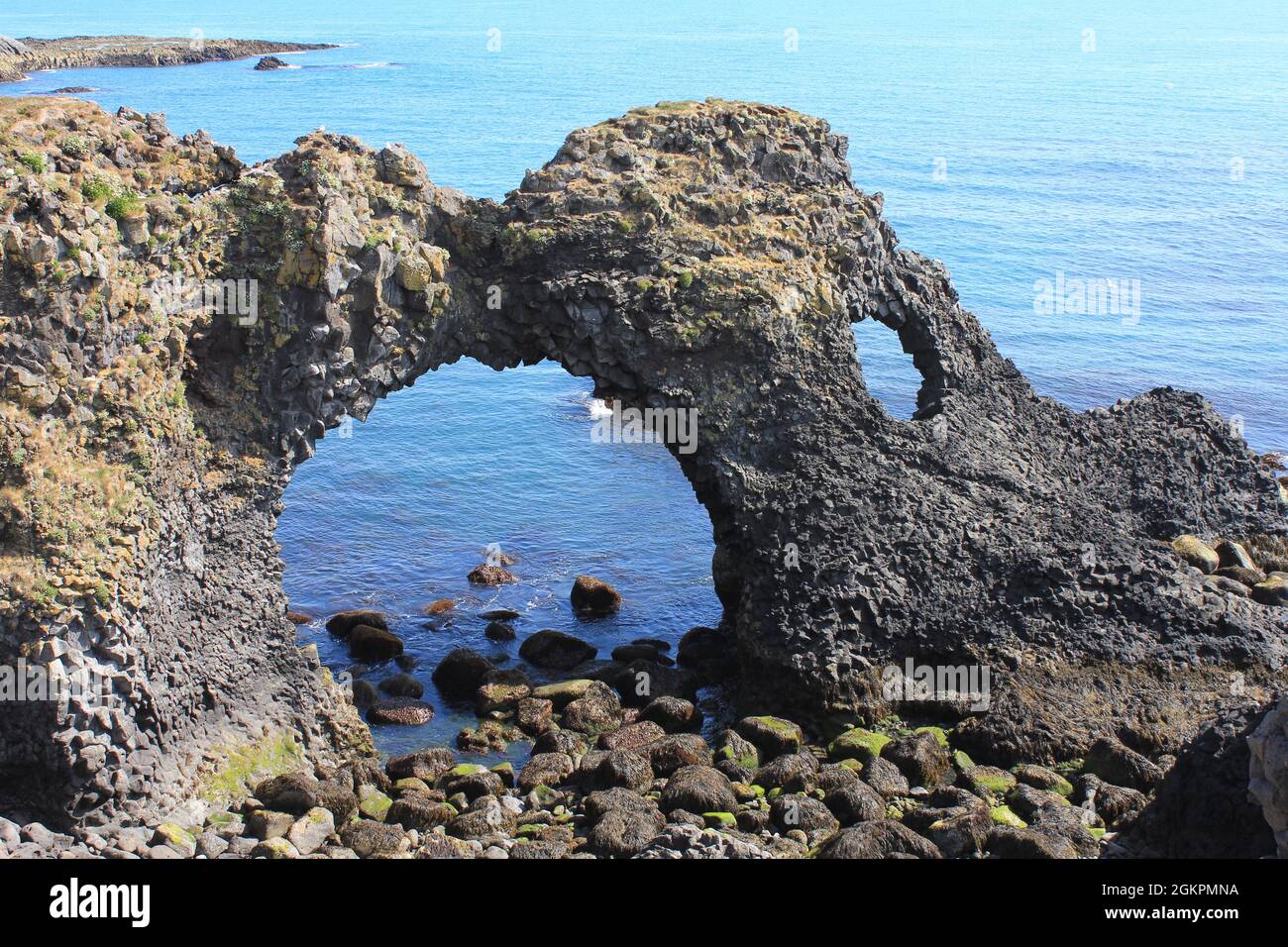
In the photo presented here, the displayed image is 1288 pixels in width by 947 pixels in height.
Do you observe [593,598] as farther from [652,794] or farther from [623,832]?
[623,832]

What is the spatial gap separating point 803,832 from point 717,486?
8871mm

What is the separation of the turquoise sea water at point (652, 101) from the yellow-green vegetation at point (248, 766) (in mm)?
3509

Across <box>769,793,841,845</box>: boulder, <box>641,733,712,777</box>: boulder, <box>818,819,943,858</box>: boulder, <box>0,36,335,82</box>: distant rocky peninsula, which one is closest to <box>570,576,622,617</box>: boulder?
<box>641,733,712,777</box>: boulder

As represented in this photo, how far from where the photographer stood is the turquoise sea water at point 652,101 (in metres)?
44.8

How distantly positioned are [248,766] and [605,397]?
11.6 meters

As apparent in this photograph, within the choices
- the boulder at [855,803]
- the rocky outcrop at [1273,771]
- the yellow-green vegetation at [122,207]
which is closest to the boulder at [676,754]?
the boulder at [855,803]

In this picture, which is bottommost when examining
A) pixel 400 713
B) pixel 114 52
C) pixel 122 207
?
pixel 400 713

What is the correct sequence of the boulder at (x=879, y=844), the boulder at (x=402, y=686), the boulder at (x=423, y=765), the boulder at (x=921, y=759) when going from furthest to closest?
1. the boulder at (x=402, y=686)
2. the boulder at (x=423, y=765)
3. the boulder at (x=921, y=759)
4. the boulder at (x=879, y=844)

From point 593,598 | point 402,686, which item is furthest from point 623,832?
point 593,598

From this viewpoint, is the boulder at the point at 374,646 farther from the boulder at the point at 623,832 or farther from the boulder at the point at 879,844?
the boulder at the point at 879,844

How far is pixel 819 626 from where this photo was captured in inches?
1200

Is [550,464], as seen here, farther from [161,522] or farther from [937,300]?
[161,522]

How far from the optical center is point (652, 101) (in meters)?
122

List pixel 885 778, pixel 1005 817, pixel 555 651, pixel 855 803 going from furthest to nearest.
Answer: pixel 555 651
pixel 885 778
pixel 1005 817
pixel 855 803
